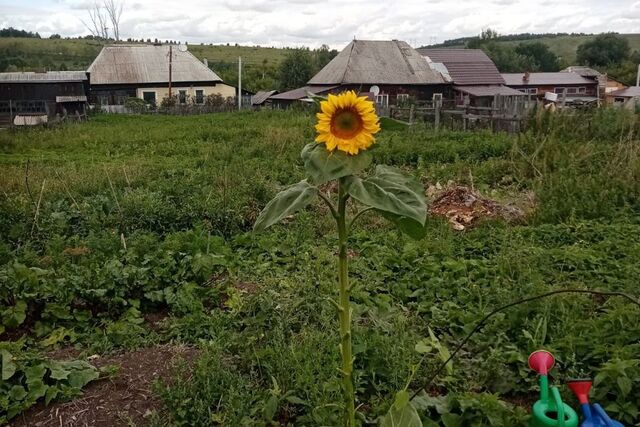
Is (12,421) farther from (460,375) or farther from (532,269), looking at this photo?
A: (532,269)

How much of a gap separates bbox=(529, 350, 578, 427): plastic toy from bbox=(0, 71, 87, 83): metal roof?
30689 millimetres

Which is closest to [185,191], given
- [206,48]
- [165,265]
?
[165,265]

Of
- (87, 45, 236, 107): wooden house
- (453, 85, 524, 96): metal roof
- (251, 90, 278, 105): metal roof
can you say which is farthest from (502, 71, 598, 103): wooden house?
(87, 45, 236, 107): wooden house

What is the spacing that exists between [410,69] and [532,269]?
87.7ft

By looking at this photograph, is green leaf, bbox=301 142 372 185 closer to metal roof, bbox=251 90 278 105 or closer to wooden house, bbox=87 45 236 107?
wooden house, bbox=87 45 236 107

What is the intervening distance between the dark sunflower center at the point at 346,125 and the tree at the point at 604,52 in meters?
63.6

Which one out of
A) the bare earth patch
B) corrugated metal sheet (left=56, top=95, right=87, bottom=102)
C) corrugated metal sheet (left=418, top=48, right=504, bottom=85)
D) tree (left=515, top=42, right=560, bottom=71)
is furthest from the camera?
tree (left=515, top=42, right=560, bottom=71)

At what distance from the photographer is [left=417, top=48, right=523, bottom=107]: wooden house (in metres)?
29.5

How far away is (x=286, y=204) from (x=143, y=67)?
35.3 metres

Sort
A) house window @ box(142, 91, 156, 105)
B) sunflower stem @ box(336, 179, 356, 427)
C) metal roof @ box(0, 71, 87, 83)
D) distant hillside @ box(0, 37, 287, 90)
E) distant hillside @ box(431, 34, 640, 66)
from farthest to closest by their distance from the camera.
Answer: distant hillside @ box(431, 34, 640, 66) → distant hillside @ box(0, 37, 287, 90) → house window @ box(142, 91, 156, 105) → metal roof @ box(0, 71, 87, 83) → sunflower stem @ box(336, 179, 356, 427)

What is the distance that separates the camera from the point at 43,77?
28.8 metres

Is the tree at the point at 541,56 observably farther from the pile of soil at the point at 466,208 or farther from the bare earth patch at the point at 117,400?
the bare earth patch at the point at 117,400

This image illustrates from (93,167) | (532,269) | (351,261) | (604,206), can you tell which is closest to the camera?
(532,269)

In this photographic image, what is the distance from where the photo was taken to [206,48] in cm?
7250
